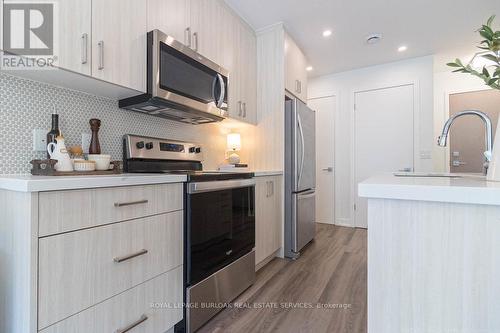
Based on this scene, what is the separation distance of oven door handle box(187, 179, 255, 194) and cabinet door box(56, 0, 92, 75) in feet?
2.57

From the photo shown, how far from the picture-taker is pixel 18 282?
0.85 metres

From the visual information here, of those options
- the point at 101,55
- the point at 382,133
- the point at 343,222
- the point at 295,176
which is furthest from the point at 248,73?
the point at 343,222

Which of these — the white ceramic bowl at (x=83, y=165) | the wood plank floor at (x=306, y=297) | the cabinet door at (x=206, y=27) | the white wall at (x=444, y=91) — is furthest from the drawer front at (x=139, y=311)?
the white wall at (x=444, y=91)

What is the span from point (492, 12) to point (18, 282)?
416 centimetres

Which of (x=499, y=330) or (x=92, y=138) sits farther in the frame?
(x=92, y=138)

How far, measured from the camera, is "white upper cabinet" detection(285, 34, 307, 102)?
8.91 feet

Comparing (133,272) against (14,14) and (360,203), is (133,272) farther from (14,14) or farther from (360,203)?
(360,203)

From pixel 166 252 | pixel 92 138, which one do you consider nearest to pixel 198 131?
pixel 92 138

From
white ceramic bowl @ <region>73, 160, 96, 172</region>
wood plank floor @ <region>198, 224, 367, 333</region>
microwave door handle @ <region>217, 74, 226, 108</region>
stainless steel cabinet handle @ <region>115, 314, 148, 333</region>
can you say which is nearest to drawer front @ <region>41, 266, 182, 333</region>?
stainless steel cabinet handle @ <region>115, 314, 148, 333</region>

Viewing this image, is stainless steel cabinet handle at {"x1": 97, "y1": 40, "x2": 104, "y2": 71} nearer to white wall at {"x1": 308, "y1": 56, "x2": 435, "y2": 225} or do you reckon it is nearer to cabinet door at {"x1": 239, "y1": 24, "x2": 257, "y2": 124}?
cabinet door at {"x1": 239, "y1": 24, "x2": 257, "y2": 124}

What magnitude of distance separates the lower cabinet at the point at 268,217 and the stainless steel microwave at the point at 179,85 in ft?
2.57

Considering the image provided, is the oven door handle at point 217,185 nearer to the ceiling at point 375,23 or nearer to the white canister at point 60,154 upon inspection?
the white canister at point 60,154

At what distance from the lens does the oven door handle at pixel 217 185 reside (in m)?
1.38

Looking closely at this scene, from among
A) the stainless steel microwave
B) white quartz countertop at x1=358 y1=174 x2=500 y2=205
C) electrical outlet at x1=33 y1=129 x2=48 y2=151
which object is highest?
the stainless steel microwave
